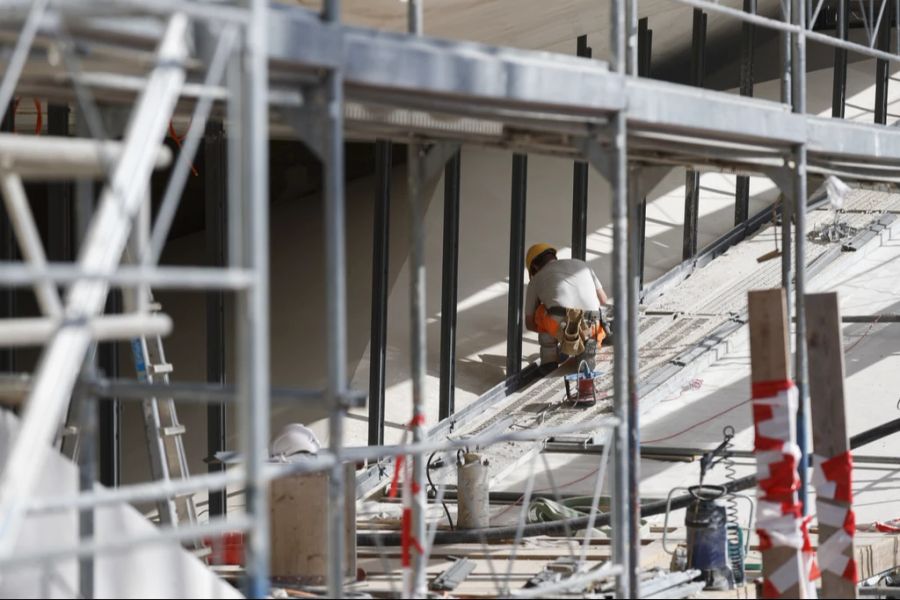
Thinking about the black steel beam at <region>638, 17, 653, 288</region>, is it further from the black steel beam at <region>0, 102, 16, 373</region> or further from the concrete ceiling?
the black steel beam at <region>0, 102, 16, 373</region>

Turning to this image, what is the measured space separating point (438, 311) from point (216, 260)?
16.9 ft

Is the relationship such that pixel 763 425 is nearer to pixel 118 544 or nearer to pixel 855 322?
pixel 118 544

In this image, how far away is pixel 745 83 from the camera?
17.4 meters

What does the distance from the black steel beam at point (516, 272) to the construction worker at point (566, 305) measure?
0.31 m

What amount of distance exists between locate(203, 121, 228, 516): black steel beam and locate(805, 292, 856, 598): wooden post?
5.10 meters

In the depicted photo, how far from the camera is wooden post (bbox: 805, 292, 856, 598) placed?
23.3ft

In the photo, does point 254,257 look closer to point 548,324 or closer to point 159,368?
point 159,368

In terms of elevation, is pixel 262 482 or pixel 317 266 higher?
pixel 317 266

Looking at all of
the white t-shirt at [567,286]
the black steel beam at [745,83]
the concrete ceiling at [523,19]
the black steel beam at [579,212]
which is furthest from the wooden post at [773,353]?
the black steel beam at [745,83]

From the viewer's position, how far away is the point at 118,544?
12.7 feet

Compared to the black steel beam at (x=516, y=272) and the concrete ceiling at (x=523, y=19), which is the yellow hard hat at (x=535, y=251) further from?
the concrete ceiling at (x=523, y=19)

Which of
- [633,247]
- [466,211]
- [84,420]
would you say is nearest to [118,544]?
[84,420]

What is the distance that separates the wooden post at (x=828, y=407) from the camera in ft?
23.3

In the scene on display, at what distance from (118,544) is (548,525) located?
606cm
